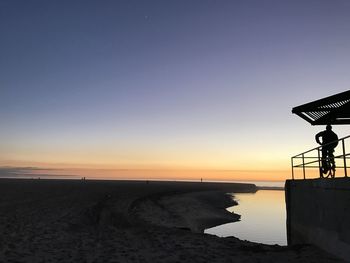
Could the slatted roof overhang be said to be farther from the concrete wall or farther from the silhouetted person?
the concrete wall

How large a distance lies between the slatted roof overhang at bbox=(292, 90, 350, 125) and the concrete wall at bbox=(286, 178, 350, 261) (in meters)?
2.86

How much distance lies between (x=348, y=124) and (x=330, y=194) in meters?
6.05

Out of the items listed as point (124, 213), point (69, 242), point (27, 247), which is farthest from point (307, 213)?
point (124, 213)

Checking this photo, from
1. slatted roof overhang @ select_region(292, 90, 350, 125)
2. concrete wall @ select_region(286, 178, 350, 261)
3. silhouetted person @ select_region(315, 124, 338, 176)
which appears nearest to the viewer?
concrete wall @ select_region(286, 178, 350, 261)

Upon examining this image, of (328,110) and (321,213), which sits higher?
(328,110)

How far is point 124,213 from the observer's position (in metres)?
27.0

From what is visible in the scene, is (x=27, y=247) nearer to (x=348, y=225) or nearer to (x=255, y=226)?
(x=348, y=225)

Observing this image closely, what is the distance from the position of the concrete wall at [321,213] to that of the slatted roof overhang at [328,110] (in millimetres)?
2856

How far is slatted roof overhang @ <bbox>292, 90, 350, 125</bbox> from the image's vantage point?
15.4 meters

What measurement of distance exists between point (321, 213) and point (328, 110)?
4.50 m

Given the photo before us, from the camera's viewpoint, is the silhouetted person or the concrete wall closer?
the concrete wall

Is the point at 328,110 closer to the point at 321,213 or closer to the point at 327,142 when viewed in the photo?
the point at 327,142

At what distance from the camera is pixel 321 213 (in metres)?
14.6

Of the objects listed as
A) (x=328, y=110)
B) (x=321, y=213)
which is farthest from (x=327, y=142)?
(x=321, y=213)
